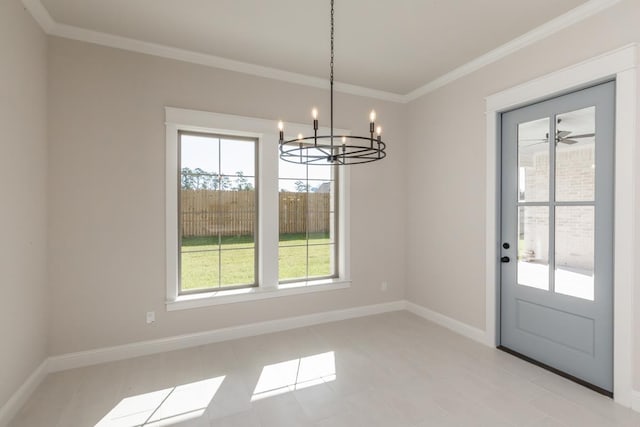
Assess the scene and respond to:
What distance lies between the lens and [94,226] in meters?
2.86

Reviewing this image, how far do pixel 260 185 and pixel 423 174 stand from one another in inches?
82.5

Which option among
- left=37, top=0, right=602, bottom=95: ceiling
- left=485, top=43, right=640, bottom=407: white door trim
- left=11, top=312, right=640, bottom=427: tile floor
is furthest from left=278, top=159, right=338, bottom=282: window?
left=485, top=43, right=640, bottom=407: white door trim

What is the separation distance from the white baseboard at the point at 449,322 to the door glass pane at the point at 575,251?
961 mm

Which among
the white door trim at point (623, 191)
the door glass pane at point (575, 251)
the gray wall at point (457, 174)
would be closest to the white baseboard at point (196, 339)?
Answer: the gray wall at point (457, 174)

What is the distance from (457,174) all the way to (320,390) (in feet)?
8.77

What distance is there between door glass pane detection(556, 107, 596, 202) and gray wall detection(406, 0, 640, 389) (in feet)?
1.50

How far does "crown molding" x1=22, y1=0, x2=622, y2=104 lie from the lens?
2461 millimetres

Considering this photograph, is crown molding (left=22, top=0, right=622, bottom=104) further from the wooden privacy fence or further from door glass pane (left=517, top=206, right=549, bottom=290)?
→ door glass pane (left=517, top=206, right=549, bottom=290)

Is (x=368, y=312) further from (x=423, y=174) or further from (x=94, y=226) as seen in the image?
(x=94, y=226)

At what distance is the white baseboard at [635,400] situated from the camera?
2.16 metres

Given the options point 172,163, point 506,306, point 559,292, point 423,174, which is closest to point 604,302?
point 559,292

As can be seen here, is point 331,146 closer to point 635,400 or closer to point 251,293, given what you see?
point 251,293

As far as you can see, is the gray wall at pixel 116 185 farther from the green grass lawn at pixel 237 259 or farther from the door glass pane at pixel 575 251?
the door glass pane at pixel 575 251

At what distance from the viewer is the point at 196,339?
323 centimetres
